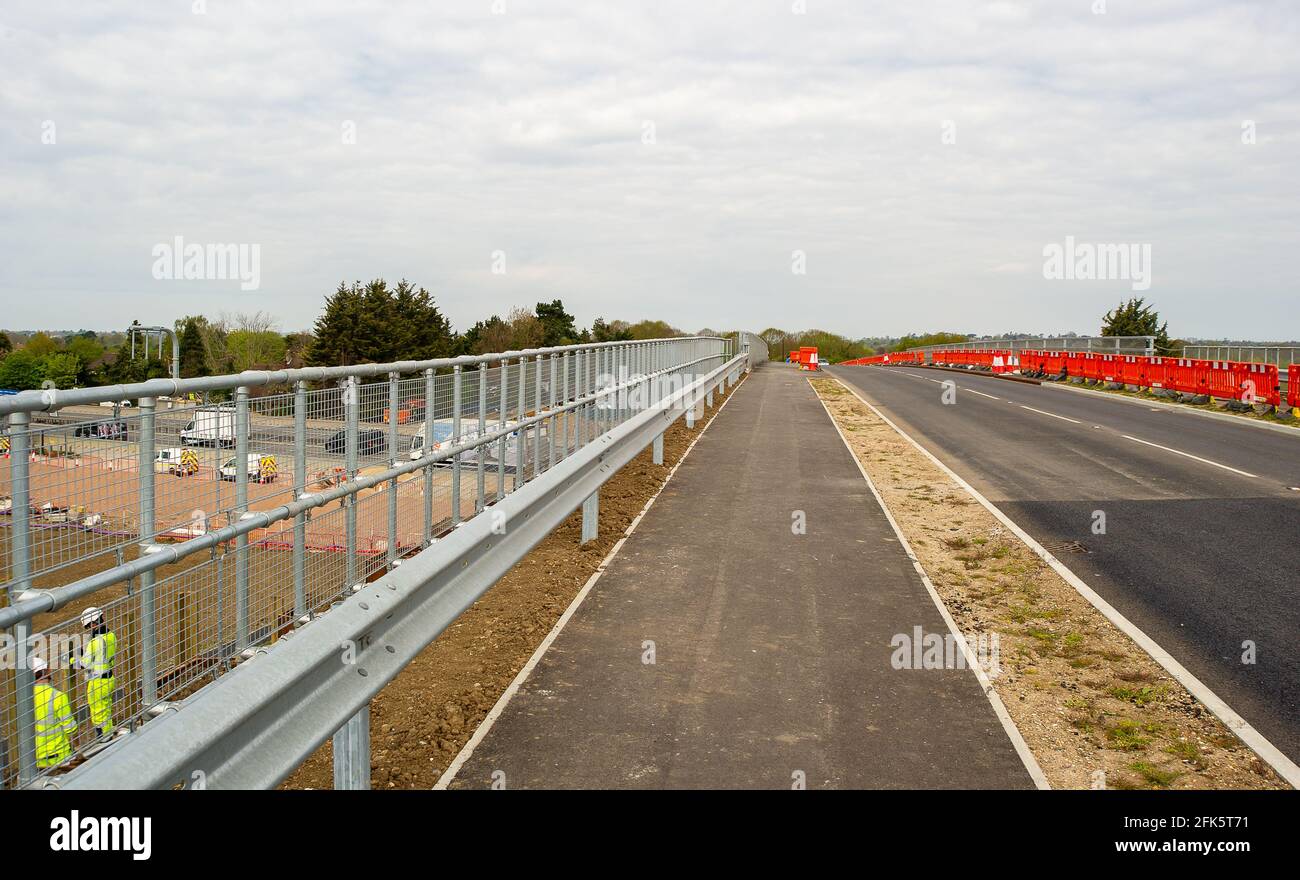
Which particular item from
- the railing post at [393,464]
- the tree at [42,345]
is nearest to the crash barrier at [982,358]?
the tree at [42,345]

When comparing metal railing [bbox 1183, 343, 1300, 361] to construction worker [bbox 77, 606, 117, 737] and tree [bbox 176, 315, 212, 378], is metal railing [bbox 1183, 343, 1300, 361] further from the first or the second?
tree [bbox 176, 315, 212, 378]

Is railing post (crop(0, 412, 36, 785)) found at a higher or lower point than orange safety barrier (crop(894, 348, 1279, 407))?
lower

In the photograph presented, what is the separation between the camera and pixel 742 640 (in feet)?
24.5

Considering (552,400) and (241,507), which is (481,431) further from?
(241,507)

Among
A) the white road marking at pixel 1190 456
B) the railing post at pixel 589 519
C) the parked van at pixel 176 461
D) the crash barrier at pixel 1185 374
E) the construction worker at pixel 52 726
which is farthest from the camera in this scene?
the crash barrier at pixel 1185 374

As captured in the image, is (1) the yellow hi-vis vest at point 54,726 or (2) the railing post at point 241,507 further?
(2) the railing post at point 241,507

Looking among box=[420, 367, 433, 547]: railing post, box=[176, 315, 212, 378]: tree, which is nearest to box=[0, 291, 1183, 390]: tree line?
box=[176, 315, 212, 378]: tree

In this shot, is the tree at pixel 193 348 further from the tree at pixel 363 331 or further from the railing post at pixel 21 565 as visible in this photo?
the railing post at pixel 21 565

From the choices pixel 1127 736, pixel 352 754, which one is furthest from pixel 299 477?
pixel 1127 736

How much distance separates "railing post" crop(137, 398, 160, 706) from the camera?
3404 millimetres

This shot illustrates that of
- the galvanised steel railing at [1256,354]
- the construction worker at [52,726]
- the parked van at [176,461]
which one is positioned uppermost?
the galvanised steel railing at [1256,354]

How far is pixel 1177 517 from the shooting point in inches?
465

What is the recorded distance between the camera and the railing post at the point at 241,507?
13.2ft

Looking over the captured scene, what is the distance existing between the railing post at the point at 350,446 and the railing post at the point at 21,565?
2084 millimetres
